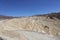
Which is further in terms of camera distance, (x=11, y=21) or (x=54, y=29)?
(x=11, y=21)

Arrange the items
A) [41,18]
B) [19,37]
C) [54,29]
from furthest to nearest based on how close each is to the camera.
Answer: [41,18], [54,29], [19,37]

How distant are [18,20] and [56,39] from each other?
3.31m

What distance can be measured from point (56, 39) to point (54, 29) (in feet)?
4.27

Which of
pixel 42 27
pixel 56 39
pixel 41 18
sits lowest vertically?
pixel 56 39

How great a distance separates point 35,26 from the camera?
947 centimetres

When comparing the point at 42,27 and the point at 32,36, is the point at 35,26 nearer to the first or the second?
the point at 42,27

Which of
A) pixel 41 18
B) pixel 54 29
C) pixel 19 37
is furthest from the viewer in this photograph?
pixel 41 18

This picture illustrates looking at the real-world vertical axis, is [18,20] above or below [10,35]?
above

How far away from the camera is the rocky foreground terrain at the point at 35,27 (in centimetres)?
809

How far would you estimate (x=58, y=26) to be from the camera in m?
9.36

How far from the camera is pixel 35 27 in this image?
372 inches

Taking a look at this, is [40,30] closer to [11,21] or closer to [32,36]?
[32,36]

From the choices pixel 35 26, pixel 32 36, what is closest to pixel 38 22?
pixel 35 26

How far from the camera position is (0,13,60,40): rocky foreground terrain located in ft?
26.5
